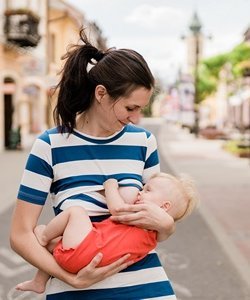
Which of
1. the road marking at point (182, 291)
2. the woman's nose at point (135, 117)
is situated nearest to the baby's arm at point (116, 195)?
the woman's nose at point (135, 117)

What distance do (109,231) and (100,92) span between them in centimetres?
45

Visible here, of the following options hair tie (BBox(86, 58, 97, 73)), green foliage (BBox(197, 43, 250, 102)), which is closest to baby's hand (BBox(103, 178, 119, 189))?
hair tie (BBox(86, 58, 97, 73))

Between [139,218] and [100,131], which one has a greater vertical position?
[100,131]

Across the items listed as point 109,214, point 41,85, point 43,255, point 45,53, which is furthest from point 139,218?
point 41,85

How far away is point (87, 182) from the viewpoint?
7.31ft

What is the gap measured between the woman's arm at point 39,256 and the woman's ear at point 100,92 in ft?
1.35

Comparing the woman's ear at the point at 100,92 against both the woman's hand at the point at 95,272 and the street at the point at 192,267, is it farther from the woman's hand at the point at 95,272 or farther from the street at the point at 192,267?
the street at the point at 192,267

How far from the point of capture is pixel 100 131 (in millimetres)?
2240

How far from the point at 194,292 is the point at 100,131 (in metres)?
4.06

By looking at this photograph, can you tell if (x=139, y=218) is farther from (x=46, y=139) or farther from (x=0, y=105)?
(x=0, y=105)

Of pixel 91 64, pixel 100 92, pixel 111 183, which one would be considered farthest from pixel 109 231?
pixel 91 64

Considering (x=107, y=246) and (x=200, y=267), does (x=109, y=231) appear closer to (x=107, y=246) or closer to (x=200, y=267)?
(x=107, y=246)

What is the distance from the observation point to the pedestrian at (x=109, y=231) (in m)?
2.05

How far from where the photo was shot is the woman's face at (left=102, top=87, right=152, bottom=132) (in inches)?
83.8
